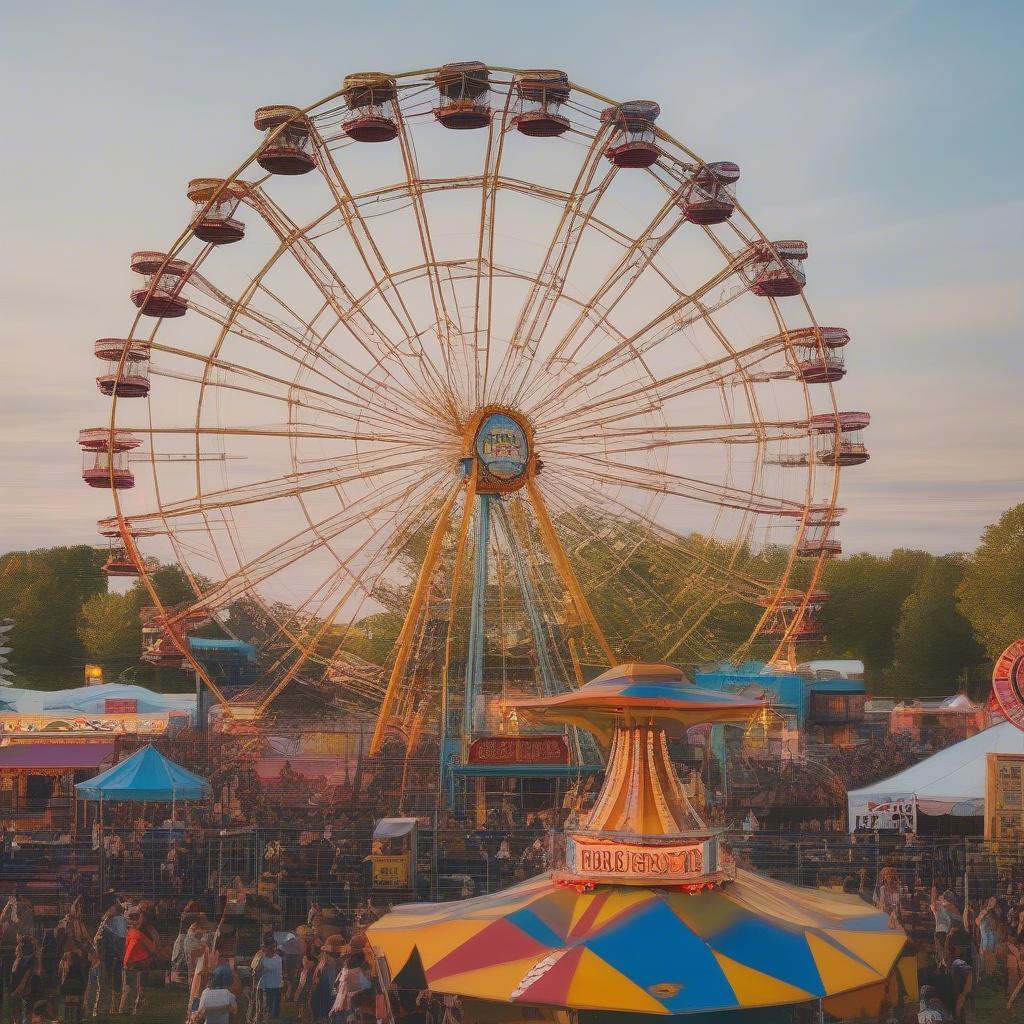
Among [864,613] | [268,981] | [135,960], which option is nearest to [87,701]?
[135,960]

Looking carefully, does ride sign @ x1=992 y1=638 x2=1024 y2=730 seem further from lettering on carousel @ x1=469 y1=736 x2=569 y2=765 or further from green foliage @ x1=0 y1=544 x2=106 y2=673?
green foliage @ x1=0 y1=544 x2=106 y2=673

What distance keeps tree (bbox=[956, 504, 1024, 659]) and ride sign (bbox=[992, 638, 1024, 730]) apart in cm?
3805

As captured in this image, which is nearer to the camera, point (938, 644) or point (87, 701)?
point (87, 701)

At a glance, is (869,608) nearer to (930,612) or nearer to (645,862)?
(930,612)

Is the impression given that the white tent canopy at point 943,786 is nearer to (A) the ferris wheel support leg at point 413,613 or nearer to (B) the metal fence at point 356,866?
(B) the metal fence at point 356,866

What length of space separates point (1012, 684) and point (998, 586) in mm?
41273

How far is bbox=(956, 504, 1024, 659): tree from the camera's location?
61750 millimetres

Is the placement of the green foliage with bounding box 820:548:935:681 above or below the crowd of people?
above

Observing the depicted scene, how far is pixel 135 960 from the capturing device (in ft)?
55.7

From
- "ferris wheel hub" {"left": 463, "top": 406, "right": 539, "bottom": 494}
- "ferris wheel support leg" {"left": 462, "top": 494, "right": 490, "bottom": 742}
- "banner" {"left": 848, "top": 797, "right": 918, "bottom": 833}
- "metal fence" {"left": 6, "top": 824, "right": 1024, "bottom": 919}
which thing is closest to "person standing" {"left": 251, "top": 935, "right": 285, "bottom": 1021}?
"metal fence" {"left": 6, "top": 824, "right": 1024, "bottom": 919}

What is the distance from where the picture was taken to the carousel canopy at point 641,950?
37.9 ft

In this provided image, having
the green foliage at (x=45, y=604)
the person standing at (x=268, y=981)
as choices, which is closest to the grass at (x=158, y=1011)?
the person standing at (x=268, y=981)

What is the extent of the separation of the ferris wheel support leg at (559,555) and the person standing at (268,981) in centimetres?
1285

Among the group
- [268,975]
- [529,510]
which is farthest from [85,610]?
[268,975]
